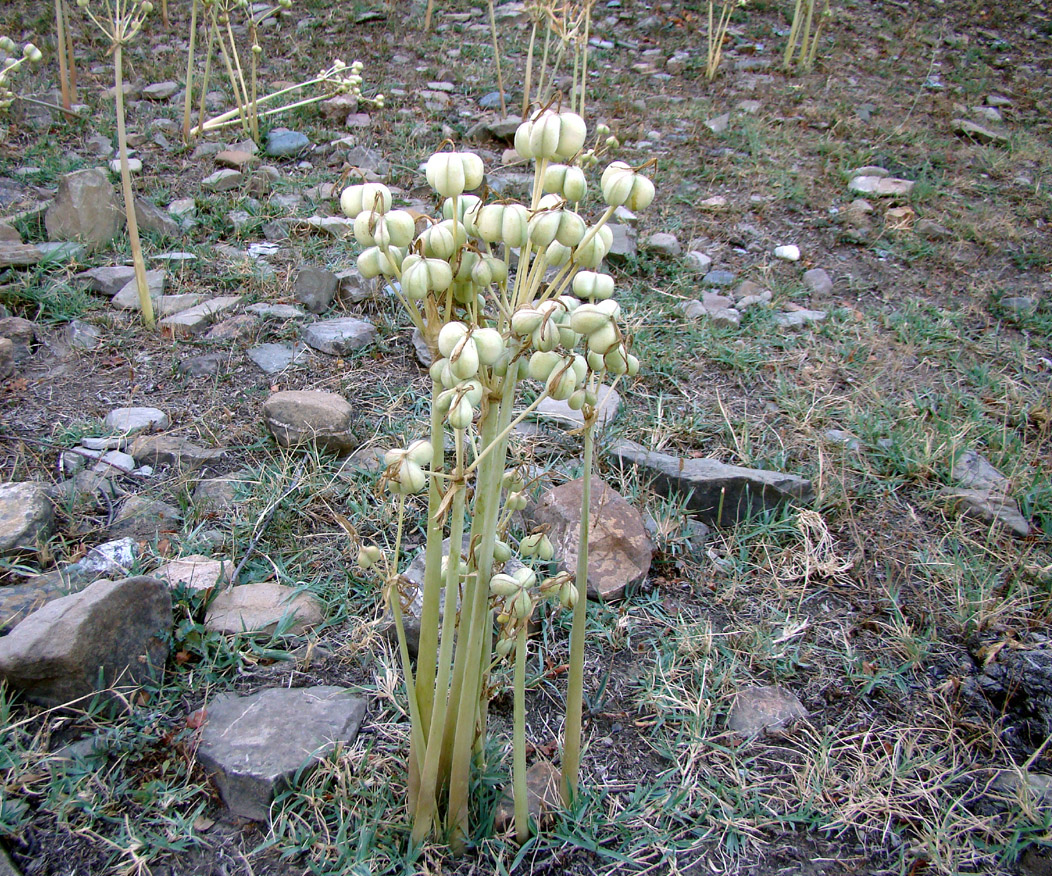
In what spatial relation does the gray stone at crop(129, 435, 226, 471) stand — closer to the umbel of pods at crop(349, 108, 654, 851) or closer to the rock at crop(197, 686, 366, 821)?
the rock at crop(197, 686, 366, 821)

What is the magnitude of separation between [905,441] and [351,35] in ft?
17.8

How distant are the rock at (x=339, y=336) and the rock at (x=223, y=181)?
145 centimetres

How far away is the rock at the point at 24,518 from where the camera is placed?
5.86 ft

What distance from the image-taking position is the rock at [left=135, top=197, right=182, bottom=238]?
10.7 feet

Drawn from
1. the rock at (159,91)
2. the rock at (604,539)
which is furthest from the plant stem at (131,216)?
the rock at (159,91)

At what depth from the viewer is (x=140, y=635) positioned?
1533 millimetres

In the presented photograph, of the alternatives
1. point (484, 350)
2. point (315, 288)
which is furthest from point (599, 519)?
point (315, 288)

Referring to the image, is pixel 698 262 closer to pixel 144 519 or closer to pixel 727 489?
pixel 727 489

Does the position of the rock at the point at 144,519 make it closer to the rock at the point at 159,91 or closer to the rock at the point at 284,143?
the rock at the point at 284,143

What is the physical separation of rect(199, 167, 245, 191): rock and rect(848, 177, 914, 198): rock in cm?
350

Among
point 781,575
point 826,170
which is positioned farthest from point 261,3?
point 781,575

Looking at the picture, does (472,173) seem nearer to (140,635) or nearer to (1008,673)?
(140,635)

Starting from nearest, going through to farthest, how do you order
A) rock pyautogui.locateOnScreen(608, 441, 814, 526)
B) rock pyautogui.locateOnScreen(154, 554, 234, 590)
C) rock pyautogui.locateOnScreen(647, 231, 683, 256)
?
1. rock pyautogui.locateOnScreen(154, 554, 234, 590)
2. rock pyautogui.locateOnScreen(608, 441, 814, 526)
3. rock pyautogui.locateOnScreen(647, 231, 683, 256)

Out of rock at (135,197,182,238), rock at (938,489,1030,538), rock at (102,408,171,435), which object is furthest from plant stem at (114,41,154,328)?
rock at (938,489,1030,538)
